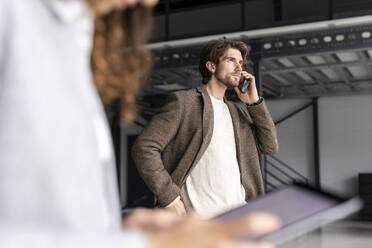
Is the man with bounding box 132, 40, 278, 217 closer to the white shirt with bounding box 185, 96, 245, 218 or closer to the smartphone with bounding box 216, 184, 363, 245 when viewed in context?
the white shirt with bounding box 185, 96, 245, 218

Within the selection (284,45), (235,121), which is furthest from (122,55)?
(284,45)

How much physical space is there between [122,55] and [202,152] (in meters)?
1.84

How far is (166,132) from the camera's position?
2.70 m

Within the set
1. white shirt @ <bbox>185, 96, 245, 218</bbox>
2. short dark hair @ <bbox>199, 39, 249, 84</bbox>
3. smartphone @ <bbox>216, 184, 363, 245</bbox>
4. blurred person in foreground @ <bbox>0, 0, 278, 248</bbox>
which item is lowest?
white shirt @ <bbox>185, 96, 245, 218</bbox>

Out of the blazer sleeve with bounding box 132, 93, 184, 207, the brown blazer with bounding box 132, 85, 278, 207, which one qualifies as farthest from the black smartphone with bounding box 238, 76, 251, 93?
the blazer sleeve with bounding box 132, 93, 184, 207

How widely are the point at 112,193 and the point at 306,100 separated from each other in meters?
16.0

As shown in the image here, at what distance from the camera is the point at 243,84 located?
9.84 ft

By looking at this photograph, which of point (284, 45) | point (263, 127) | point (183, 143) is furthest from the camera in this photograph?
point (284, 45)

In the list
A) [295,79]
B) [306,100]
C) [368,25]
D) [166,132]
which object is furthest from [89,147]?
[306,100]

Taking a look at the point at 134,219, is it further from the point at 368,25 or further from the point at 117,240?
the point at 368,25

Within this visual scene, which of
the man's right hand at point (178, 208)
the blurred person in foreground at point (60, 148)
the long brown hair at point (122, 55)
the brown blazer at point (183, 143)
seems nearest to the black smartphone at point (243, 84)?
the brown blazer at point (183, 143)

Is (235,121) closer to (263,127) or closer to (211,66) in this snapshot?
(263,127)

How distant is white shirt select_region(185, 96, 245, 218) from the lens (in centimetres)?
264

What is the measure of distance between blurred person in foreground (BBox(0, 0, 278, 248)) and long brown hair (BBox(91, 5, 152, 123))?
0.32ft
